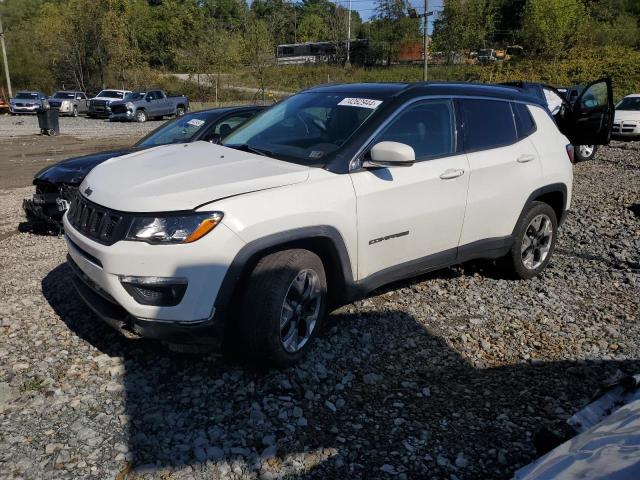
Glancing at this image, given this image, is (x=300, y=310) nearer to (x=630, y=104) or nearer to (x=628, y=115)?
(x=628, y=115)

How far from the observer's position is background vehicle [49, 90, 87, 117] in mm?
33688

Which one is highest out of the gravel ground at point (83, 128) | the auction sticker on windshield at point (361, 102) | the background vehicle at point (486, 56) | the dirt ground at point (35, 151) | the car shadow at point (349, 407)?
the background vehicle at point (486, 56)

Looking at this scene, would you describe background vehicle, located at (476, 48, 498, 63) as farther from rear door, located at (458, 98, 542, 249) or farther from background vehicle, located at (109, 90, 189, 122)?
rear door, located at (458, 98, 542, 249)

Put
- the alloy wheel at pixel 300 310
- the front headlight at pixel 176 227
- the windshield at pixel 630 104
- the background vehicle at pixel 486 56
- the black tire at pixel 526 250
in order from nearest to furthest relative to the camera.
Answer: the front headlight at pixel 176 227
the alloy wheel at pixel 300 310
the black tire at pixel 526 250
the windshield at pixel 630 104
the background vehicle at pixel 486 56

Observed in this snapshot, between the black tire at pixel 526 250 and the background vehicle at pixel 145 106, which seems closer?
the black tire at pixel 526 250

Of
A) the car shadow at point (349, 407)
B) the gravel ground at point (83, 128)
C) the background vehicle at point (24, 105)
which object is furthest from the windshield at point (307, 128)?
the background vehicle at point (24, 105)

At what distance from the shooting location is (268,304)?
338 cm

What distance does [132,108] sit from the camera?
97.4 feet

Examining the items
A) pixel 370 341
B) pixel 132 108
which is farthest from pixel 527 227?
pixel 132 108

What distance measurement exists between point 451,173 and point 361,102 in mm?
860

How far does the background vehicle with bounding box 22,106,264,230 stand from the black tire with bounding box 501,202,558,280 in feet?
9.99

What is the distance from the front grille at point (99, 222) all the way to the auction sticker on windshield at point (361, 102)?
1.88 meters

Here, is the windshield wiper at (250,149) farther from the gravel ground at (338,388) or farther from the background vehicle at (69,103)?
the background vehicle at (69,103)

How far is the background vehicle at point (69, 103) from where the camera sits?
33688 millimetres
